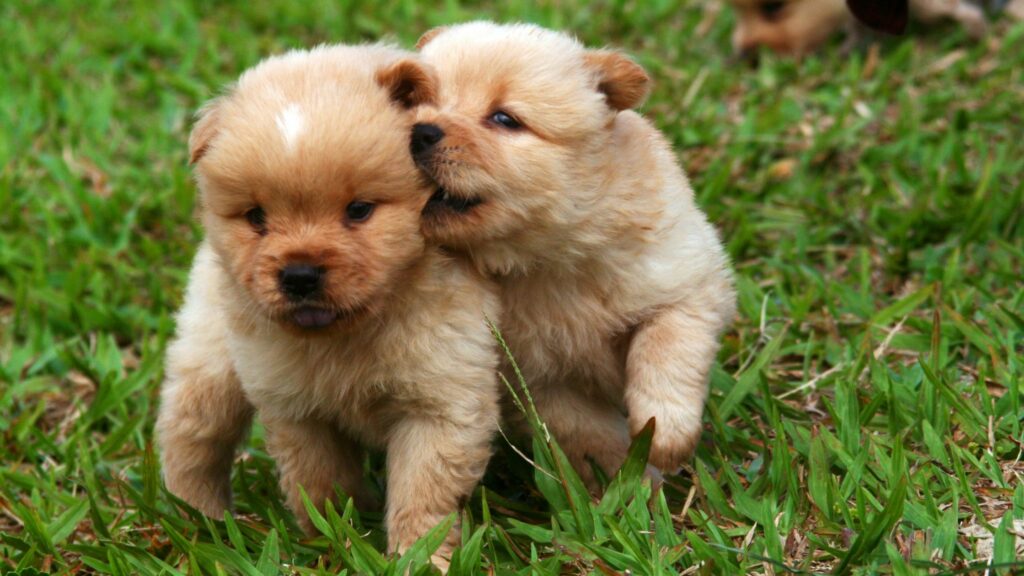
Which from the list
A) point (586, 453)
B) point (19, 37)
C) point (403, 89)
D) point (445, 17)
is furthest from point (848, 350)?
point (19, 37)

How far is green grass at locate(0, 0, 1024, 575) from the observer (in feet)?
11.7

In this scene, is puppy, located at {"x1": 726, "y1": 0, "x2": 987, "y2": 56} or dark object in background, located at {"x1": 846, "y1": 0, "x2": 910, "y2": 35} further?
puppy, located at {"x1": 726, "y1": 0, "x2": 987, "y2": 56}

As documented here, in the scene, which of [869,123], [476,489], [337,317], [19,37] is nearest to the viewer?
[337,317]

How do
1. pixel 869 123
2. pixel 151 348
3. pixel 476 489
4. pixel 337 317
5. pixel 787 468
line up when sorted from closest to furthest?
pixel 337 317 → pixel 787 468 → pixel 476 489 → pixel 151 348 → pixel 869 123

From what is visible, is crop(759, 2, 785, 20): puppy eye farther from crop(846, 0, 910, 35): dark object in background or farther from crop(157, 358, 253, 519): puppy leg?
crop(157, 358, 253, 519): puppy leg

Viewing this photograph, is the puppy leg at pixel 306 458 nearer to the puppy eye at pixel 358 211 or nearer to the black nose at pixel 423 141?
the puppy eye at pixel 358 211

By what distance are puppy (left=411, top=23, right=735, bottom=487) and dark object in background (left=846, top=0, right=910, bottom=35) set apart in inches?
41.3

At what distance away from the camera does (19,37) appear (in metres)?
7.69

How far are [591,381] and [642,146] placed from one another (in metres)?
0.66

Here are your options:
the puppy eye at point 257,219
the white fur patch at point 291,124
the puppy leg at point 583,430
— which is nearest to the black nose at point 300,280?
the puppy eye at point 257,219

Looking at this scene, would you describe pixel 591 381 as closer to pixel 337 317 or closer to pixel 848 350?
pixel 337 317

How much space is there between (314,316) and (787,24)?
15.9ft

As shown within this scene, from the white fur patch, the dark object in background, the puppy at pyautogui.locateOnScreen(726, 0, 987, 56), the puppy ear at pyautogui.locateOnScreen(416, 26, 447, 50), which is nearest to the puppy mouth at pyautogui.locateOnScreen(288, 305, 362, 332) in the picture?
the white fur patch

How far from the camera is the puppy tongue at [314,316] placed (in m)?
3.23
